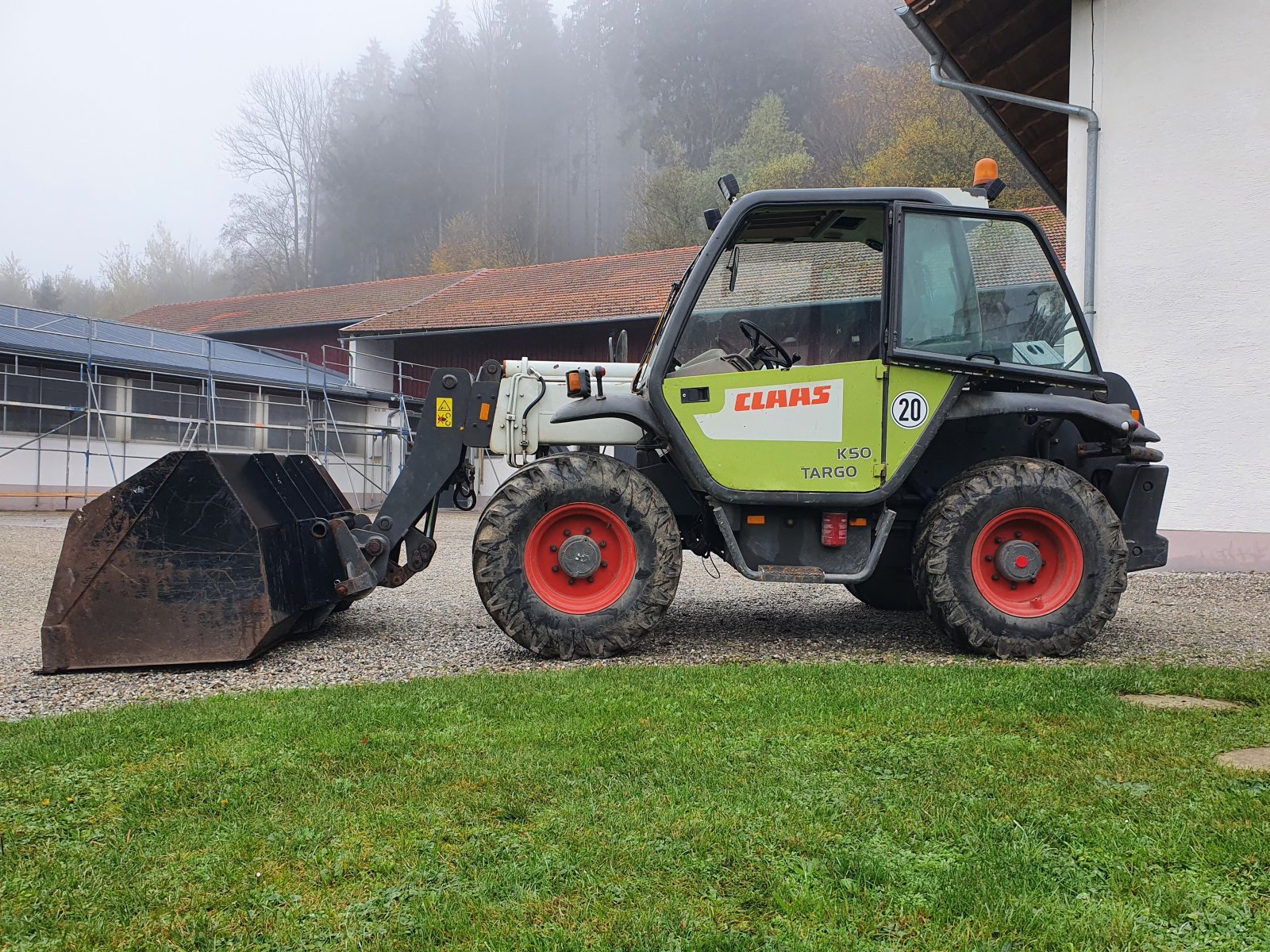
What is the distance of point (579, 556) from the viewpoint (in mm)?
5914

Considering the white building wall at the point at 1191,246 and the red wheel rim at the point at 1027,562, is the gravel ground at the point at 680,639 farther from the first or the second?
the white building wall at the point at 1191,246

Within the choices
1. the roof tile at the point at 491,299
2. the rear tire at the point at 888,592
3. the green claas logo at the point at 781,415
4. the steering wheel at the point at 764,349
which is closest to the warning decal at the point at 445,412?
the green claas logo at the point at 781,415

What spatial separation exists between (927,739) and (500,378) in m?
3.68

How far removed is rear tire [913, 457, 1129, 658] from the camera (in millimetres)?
5766

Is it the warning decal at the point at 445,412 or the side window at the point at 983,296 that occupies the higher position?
the side window at the point at 983,296

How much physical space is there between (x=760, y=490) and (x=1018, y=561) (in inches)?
62.3

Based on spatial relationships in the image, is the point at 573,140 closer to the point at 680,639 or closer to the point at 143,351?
the point at 143,351

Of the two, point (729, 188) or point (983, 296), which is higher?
point (729, 188)

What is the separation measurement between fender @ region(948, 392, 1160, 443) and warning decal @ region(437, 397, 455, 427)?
3.05 meters

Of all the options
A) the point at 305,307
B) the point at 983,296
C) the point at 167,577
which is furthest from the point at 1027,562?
the point at 305,307

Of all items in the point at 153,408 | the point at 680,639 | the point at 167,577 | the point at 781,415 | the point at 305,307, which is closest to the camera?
the point at 167,577

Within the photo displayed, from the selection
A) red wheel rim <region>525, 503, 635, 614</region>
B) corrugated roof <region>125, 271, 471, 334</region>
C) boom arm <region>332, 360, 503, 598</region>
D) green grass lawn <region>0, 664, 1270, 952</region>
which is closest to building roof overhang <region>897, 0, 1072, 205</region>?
boom arm <region>332, 360, 503, 598</region>

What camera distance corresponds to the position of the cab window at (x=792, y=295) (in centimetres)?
607

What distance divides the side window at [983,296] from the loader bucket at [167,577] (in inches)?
157
